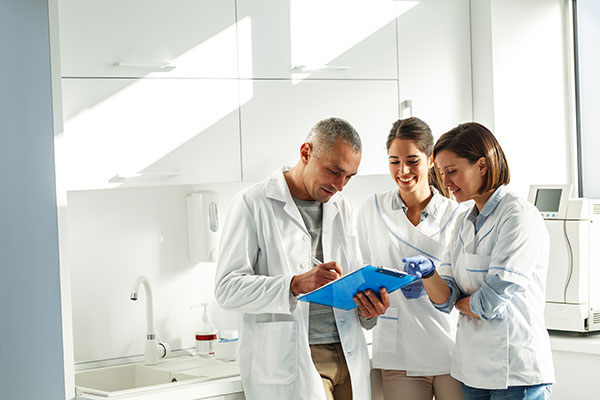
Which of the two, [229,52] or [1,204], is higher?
[229,52]

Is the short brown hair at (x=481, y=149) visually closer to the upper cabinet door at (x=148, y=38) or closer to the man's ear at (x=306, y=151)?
the man's ear at (x=306, y=151)

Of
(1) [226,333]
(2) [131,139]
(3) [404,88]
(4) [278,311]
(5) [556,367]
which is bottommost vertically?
(5) [556,367]

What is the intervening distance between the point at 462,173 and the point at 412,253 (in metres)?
0.38

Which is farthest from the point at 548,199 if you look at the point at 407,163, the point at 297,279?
the point at 297,279

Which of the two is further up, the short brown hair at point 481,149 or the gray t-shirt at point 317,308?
the short brown hair at point 481,149

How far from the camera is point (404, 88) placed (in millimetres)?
3062

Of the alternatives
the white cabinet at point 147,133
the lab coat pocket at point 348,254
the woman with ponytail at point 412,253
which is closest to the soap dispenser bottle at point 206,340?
the white cabinet at point 147,133

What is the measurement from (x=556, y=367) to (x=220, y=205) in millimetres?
1481

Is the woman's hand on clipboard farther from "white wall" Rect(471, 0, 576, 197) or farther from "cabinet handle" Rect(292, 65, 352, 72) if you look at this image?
"white wall" Rect(471, 0, 576, 197)

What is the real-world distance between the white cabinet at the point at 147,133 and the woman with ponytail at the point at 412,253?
2.10 feet

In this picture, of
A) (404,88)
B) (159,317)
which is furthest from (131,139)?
(404,88)

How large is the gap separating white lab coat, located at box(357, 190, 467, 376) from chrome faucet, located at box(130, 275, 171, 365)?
885mm

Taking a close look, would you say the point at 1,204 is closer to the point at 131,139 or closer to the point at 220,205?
the point at 131,139

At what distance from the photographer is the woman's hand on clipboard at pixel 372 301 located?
2.09m
